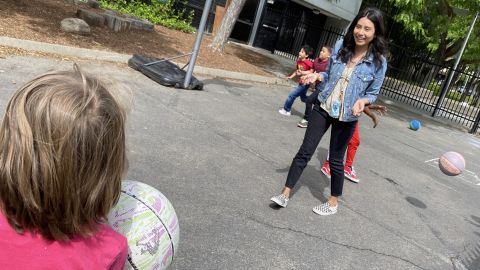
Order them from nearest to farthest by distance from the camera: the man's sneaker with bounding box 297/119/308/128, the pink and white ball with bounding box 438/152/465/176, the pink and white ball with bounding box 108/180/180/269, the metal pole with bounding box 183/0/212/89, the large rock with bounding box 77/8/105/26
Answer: the pink and white ball with bounding box 108/180/180/269 < the pink and white ball with bounding box 438/152/465/176 < the metal pole with bounding box 183/0/212/89 < the man's sneaker with bounding box 297/119/308/128 < the large rock with bounding box 77/8/105/26

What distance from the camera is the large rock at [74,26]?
9.41 m

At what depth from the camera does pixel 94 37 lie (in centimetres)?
988

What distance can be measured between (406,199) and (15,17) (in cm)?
807

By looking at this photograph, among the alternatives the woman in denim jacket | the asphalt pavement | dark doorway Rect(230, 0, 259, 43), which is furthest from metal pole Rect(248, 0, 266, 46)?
the woman in denim jacket

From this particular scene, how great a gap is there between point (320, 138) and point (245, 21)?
15.9 m

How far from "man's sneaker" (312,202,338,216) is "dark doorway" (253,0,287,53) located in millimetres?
15964

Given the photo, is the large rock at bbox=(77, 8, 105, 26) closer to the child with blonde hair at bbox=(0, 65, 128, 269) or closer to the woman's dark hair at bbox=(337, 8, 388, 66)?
the woman's dark hair at bbox=(337, 8, 388, 66)

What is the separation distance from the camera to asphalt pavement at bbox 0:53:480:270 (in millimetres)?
3785

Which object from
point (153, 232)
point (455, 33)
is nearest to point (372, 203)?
point (153, 232)

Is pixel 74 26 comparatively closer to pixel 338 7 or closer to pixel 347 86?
pixel 347 86

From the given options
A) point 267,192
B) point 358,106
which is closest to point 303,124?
point 267,192

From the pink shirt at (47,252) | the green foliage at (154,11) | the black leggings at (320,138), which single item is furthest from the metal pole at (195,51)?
the pink shirt at (47,252)

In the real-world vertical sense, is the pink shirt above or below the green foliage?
below

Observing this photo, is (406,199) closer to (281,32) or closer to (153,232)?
(153,232)
